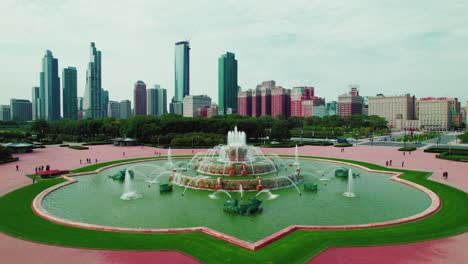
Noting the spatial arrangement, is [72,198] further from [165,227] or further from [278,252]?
[278,252]

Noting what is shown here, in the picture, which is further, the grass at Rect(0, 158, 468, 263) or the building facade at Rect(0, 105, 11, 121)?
the building facade at Rect(0, 105, 11, 121)

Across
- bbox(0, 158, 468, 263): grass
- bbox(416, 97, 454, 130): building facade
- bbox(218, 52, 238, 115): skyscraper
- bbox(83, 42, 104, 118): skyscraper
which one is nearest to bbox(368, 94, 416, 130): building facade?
bbox(416, 97, 454, 130): building facade

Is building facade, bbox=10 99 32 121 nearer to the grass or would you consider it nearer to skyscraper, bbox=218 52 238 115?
skyscraper, bbox=218 52 238 115

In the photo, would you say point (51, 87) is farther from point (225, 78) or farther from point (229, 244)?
point (229, 244)

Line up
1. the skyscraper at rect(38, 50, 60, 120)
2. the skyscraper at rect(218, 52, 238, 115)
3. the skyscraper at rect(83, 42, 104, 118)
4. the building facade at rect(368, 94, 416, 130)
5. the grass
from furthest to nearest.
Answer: the skyscraper at rect(218, 52, 238, 115) < the skyscraper at rect(38, 50, 60, 120) < the skyscraper at rect(83, 42, 104, 118) < the building facade at rect(368, 94, 416, 130) < the grass

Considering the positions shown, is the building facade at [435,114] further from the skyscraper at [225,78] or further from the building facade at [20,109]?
the building facade at [20,109]

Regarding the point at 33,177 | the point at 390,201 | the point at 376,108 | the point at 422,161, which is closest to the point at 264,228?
the point at 390,201
